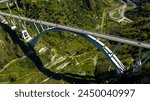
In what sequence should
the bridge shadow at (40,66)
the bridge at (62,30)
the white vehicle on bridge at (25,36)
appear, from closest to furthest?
the bridge at (62,30), the bridge shadow at (40,66), the white vehicle on bridge at (25,36)

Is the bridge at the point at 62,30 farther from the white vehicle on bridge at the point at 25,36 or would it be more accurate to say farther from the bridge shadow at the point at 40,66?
the bridge shadow at the point at 40,66

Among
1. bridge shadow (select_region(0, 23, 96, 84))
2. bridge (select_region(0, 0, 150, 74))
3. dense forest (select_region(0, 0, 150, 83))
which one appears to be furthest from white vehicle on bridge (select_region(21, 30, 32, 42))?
dense forest (select_region(0, 0, 150, 83))

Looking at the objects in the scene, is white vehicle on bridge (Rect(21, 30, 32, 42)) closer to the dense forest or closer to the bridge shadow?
the bridge shadow

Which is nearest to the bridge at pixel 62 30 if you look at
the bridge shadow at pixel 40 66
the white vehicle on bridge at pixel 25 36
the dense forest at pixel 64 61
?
the white vehicle on bridge at pixel 25 36

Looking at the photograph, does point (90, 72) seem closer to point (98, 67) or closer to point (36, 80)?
point (98, 67)

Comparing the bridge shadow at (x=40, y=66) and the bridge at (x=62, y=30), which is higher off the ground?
the bridge at (x=62, y=30)

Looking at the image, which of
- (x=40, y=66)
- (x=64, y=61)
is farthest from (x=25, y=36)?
(x=64, y=61)

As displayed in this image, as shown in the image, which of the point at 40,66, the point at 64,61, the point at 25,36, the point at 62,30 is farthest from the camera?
the point at 25,36

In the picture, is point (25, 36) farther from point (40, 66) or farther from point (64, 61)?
point (64, 61)
